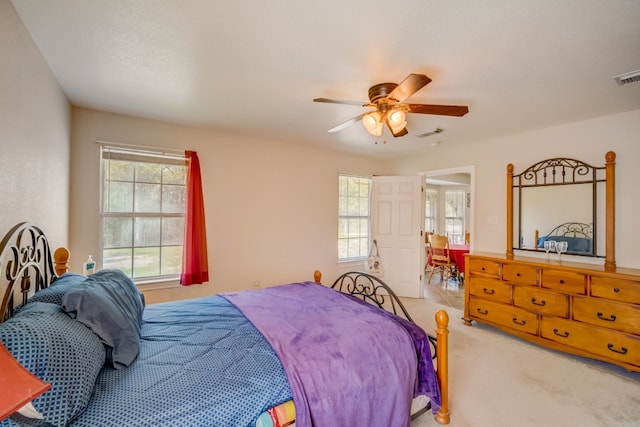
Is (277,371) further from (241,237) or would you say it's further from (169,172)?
(169,172)

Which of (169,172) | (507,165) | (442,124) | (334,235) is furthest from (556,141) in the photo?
(169,172)

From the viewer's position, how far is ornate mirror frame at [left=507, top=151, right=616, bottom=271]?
2736mm

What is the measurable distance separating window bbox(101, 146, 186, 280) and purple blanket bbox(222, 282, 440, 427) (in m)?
1.82

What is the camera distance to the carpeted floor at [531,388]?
1.86 metres

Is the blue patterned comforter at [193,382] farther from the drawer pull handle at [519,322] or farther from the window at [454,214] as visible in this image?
the window at [454,214]

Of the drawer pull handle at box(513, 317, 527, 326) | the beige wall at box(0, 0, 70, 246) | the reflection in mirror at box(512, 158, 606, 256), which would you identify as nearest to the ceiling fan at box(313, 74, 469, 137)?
the beige wall at box(0, 0, 70, 246)

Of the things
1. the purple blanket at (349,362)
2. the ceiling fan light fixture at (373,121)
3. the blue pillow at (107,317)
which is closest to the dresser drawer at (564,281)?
the purple blanket at (349,362)

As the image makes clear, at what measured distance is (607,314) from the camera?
2432mm

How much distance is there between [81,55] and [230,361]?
224 centimetres

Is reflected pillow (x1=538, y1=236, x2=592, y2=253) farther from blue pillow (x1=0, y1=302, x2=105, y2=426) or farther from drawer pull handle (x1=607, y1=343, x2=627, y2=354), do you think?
blue pillow (x1=0, y1=302, x2=105, y2=426)

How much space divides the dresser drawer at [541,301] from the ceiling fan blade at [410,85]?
2.58 metres

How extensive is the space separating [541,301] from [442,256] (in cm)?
272

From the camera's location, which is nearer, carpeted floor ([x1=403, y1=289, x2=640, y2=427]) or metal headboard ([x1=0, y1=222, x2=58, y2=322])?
metal headboard ([x1=0, y1=222, x2=58, y2=322])

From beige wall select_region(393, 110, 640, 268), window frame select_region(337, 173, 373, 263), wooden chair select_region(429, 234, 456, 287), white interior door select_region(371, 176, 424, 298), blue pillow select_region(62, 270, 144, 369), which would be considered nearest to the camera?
blue pillow select_region(62, 270, 144, 369)
